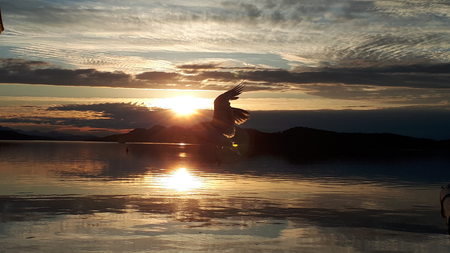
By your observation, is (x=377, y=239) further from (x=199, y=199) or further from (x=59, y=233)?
(x=199, y=199)

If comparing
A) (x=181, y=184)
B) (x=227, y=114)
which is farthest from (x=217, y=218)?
(x=181, y=184)

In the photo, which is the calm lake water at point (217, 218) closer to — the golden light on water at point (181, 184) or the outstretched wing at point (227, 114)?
the golden light on water at point (181, 184)

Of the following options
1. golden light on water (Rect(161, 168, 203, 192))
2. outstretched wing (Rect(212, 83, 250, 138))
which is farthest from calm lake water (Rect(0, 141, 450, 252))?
outstretched wing (Rect(212, 83, 250, 138))

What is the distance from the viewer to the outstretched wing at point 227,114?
87.6 ft

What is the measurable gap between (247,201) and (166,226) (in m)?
8.80

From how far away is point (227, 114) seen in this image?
27.5 metres

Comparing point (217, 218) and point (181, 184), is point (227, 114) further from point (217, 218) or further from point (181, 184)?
point (181, 184)

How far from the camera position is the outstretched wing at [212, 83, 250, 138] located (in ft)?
87.6

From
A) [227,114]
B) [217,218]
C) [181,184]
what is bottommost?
[181,184]

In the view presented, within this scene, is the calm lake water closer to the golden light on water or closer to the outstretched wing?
the golden light on water

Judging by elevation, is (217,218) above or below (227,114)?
below

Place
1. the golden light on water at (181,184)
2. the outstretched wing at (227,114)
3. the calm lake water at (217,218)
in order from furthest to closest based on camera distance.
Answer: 1. the golden light on water at (181,184)
2. the outstretched wing at (227,114)
3. the calm lake water at (217,218)

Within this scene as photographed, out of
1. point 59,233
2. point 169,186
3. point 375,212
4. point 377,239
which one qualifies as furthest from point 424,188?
point 59,233

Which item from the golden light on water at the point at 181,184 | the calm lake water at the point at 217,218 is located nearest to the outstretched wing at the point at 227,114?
the calm lake water at the point at 217,218
